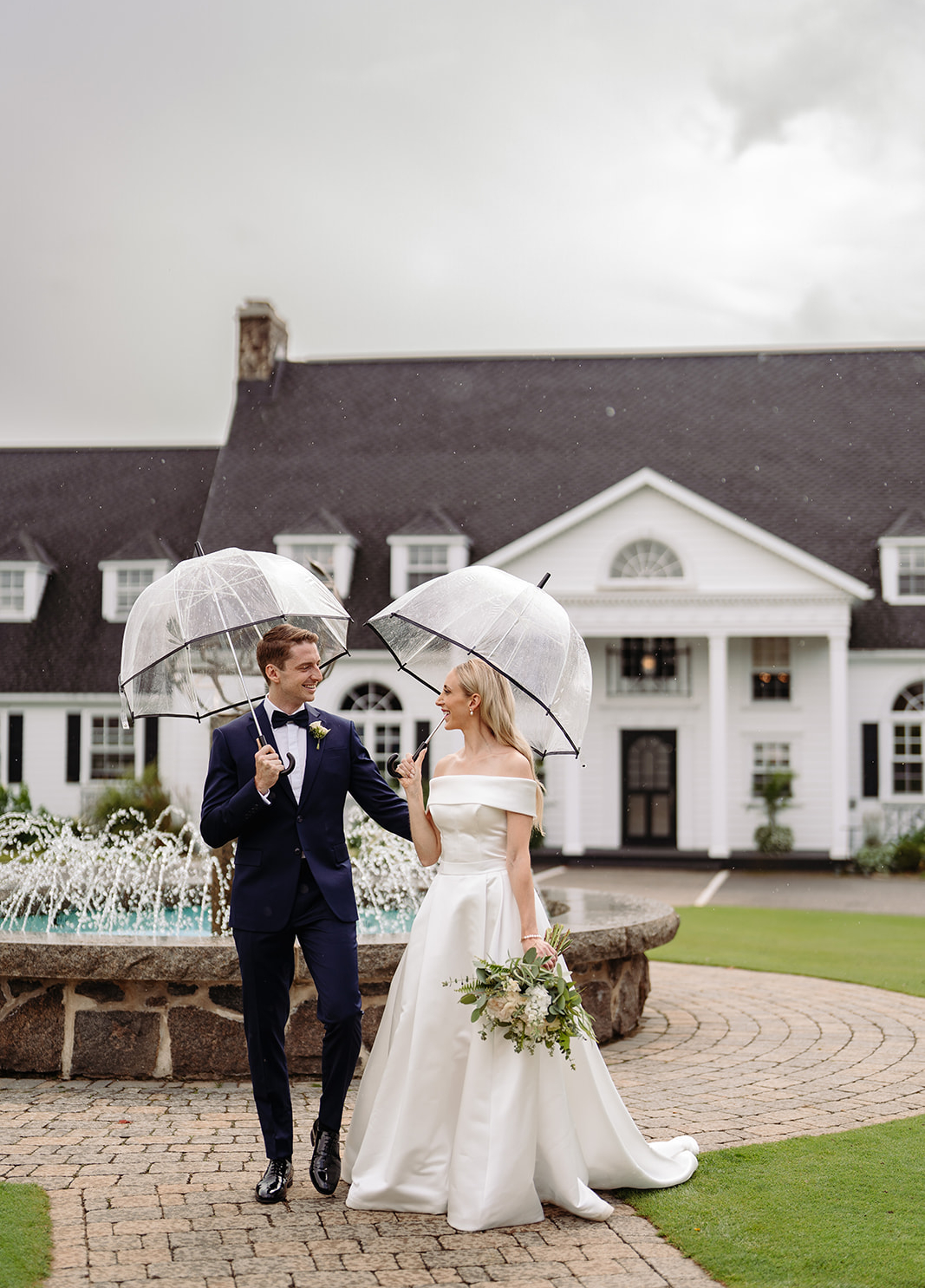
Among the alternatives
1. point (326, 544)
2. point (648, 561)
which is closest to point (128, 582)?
point (326, 544)

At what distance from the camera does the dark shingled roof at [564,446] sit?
26.4 meters

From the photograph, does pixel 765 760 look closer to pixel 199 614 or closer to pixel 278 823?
pixel 199 614

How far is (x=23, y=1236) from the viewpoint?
4242 mm

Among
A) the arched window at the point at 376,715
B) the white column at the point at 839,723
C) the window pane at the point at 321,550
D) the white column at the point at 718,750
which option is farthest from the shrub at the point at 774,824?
the window pane at the point at 321,550

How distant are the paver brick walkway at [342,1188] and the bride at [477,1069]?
0.39 feet

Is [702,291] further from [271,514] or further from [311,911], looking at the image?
[311,911]

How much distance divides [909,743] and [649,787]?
5.07 meters

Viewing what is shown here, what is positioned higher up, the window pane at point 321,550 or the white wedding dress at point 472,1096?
the window pane at point 321,550

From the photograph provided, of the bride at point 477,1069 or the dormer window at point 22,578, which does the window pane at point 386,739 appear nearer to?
the dormer window at point 22,578

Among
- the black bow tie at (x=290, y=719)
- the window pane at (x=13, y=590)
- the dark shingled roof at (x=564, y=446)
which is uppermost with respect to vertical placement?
the dark shingled roof at (x=564, y=446)

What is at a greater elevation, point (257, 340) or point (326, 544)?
point (257, 340)

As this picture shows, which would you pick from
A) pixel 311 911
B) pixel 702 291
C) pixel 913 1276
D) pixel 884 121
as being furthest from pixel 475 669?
pixel 702 291

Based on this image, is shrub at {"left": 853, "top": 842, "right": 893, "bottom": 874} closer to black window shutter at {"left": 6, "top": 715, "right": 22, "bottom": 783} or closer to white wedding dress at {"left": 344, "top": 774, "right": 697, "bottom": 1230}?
black window shutter at {"left": 6, "top": 715, "right": 22, "bottom": 783}

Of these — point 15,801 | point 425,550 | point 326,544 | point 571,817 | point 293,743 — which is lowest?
point 571,817
